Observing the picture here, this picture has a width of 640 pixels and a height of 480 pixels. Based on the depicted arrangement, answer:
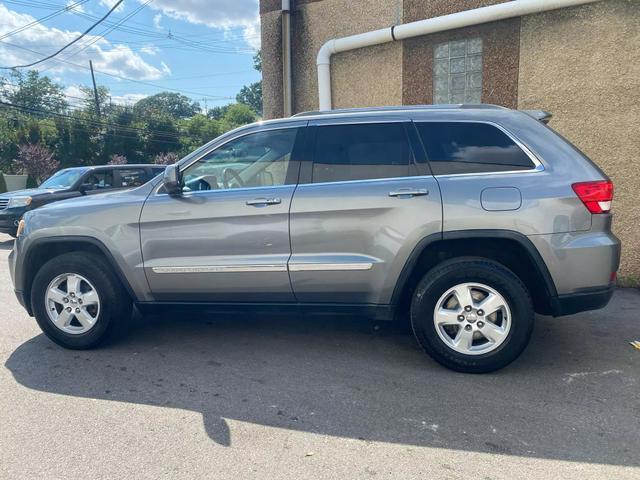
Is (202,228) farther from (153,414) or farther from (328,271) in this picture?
(153,414)

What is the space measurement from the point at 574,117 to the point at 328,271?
4.58m

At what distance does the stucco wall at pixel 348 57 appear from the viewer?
762cm

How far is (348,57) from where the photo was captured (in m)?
7.96

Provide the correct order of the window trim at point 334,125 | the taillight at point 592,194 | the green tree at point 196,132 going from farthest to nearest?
the green tree at point 196,132
the window trim at point 334,125
the taillight at point 592,194

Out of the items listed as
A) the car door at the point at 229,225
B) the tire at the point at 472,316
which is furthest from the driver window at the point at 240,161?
the tire at the point at 472,316

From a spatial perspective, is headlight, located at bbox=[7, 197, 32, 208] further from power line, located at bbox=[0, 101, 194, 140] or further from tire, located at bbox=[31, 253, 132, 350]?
power line, located at bbox=[0, 101, 194, 140]

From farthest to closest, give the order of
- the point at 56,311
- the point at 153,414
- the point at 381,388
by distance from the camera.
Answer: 1. the point at 56,311
2. the point at 381,388
3. the point at 153,414

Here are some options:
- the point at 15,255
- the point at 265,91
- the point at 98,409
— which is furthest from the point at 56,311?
the point at 265,91

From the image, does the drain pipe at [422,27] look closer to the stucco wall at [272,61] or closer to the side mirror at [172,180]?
the stucco wall at [272,61]

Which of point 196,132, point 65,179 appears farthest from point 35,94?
point 65,179

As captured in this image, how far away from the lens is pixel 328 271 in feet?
12.3

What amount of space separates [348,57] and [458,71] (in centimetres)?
185

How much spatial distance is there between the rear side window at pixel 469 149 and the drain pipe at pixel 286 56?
197 inches

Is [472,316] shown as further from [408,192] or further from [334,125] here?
→ [334,125]
